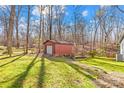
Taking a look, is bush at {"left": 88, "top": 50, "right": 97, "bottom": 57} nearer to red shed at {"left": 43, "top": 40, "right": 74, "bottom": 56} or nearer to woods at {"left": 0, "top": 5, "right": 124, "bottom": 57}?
woods at {"left": 0, "top": 5, "right": 124, "bottom": 57}

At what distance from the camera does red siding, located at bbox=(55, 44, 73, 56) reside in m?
9.29

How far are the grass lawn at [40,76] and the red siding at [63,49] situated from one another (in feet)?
7.84

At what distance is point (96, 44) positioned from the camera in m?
8.65

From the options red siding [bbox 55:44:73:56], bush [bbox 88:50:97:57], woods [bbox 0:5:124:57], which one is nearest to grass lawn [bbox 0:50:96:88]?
woods [bbox 0:5:124:57]

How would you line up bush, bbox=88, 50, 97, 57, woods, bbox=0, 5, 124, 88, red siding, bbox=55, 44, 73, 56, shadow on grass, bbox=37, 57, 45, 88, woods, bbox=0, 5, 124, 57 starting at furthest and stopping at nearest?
red siding, bbox=55, 44, 73, 56, bush, bbox=88, 50, 97, 57, woods, bbox=0, 5, 124, 57, woods, bbox=0, 5, 124, 88, shadow on grass, bbox=37, 57, 45, 88

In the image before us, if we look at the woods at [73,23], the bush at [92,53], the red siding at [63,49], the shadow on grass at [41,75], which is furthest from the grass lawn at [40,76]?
the red siding at [63,49]

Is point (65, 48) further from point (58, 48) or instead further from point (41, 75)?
point (41, 75)

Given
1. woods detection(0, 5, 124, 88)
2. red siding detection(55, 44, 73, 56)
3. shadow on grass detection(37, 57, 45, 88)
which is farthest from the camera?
red siding detection(55, 44, 73, 56)

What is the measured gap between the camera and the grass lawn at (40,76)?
5.13m

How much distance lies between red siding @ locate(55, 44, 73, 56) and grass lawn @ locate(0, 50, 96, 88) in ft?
7.84

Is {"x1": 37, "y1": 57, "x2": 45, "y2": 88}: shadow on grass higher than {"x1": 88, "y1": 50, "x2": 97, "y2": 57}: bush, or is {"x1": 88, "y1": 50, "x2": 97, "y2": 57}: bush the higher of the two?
{"x1": 88, "y1": 50, "x2": 97, "y2": 57}: bush

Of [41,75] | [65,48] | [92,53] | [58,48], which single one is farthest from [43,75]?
[58,48]
